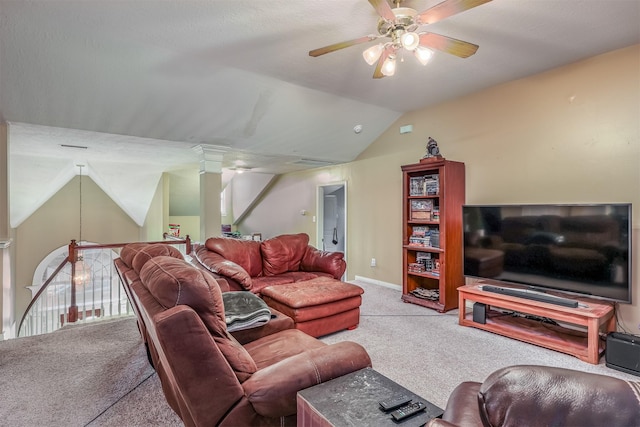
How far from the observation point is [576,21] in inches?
96.7

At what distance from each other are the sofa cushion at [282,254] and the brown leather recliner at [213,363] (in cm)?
263

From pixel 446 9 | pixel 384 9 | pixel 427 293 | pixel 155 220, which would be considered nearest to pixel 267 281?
pixel 427 293

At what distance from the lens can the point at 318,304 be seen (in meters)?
3.03

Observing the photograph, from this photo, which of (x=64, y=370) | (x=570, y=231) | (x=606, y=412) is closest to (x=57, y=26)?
(x=64, y=370)

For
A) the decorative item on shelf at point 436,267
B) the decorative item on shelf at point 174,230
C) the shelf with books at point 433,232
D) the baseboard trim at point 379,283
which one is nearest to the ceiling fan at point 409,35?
the shelf with books at point 433,232

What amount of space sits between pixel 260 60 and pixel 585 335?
13.3 ft

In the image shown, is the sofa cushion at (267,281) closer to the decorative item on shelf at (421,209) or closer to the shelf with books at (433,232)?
the shelf with books at (433,232)

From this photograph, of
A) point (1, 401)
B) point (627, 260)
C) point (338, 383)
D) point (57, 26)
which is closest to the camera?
point (338, 383)

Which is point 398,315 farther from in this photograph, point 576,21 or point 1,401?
point 1,401

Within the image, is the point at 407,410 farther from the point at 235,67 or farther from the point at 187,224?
the point at 187,224

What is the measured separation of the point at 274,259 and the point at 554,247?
9.99 ft

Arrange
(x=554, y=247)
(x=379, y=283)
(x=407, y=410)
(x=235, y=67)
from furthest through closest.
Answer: (x=379, y=283)
(x=235, y=67)
(x=554, y=247)
(x=407, y=410)

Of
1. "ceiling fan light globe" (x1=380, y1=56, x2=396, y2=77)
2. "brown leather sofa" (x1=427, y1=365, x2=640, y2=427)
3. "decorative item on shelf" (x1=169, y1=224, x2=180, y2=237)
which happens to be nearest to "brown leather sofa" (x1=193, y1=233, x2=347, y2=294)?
"ceiling fan light globe" (x1=380, y1=56, x2=396, y2=77)

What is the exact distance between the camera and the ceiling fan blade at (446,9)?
5.50ft
